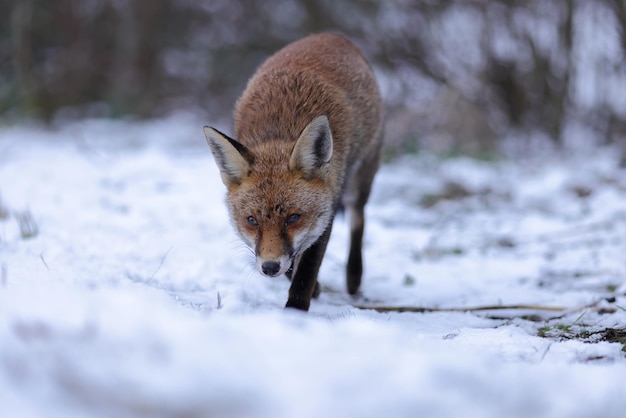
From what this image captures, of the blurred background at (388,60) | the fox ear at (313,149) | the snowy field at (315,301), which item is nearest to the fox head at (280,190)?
the fox ear at (313,149)

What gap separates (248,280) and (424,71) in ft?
28.8

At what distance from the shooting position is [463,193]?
732cm

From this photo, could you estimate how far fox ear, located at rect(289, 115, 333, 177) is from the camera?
3279mm

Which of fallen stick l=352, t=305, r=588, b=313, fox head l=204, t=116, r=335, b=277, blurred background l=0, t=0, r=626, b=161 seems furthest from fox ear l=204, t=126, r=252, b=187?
blurred background l=0, t=0, r=626, b=161

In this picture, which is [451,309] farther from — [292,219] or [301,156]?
[301,156]

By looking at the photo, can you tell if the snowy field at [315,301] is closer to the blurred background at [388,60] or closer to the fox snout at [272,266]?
the fox snout at [272,266]

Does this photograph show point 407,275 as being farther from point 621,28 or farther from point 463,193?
point 621,28

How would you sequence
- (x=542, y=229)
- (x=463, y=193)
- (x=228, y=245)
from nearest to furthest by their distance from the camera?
(x=228, y=245), (x=542, y=229), (x=463, y=193)

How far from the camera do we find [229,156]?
11.1ft

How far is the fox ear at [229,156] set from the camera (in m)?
3.30

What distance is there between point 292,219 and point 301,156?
0.36 meters

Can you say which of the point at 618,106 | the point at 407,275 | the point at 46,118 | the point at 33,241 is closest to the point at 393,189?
the point at 407,275

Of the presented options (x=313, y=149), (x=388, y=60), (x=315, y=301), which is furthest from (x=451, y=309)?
(x=388, y=60)

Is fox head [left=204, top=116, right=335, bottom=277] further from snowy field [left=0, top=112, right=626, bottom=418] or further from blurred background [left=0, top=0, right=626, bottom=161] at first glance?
blurred background [left=0, top=0, right=626, bottom=161]
